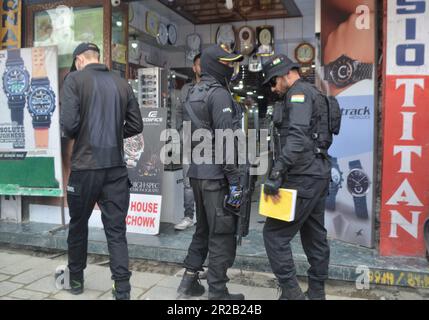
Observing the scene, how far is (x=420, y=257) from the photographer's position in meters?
3.72

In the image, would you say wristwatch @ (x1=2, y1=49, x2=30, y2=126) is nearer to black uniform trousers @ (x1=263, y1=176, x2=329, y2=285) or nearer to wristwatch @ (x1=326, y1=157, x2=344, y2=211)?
black uniform trousers @ (x1=263, y1=176, x2=329, y2=285)

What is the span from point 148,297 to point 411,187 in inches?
93.5

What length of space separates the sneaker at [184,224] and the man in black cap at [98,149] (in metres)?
1.60

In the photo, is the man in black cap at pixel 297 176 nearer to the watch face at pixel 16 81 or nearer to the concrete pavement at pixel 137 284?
the concrete pavement at pixel 137 284

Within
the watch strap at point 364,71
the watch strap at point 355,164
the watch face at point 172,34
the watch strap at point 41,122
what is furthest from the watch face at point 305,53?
the watch strap at point 41,122

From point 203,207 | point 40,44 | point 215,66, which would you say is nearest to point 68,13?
point 40,44

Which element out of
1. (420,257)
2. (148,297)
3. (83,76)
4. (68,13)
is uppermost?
(68,13)

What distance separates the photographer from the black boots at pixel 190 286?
3.33 meters

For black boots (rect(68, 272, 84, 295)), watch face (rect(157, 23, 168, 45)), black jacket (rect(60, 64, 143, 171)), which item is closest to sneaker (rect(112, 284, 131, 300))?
black boots (rect(68, 272, 84, 295))

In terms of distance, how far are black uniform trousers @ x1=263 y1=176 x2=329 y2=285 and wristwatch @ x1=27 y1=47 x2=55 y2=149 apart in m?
2.94

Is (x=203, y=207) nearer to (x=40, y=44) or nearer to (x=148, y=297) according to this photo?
(x=148, y=297)

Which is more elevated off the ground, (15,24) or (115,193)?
(15,24)

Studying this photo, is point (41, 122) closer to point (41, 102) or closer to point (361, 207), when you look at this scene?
point (41, 102)

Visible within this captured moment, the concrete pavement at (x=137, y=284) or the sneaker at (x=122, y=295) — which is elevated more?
the sneaker at (x=122, y=295)
